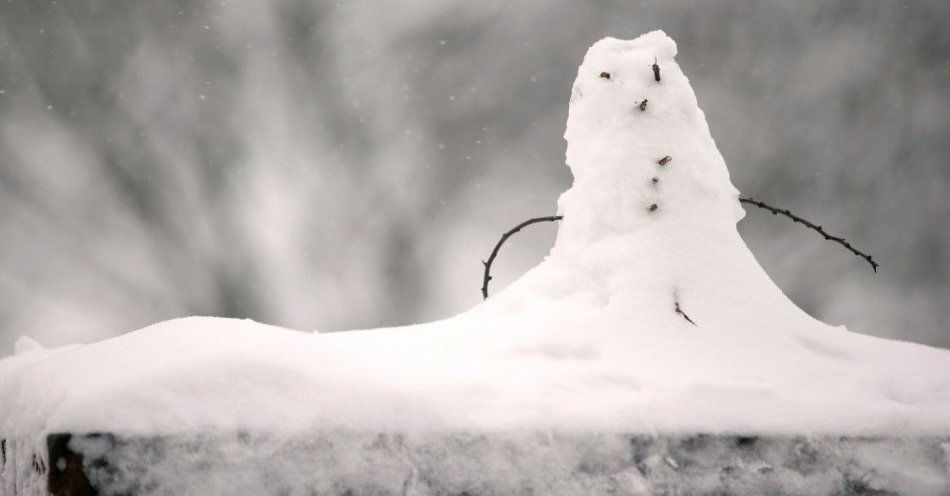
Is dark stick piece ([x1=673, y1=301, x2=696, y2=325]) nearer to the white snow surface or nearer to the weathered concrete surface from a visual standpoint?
the white snow surface

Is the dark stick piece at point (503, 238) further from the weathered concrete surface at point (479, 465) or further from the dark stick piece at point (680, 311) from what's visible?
the weathered concrete surface at point (479, 465)

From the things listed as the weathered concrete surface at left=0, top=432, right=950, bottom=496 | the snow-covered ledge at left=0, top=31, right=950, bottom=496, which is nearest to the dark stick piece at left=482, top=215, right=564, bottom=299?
the snow-covered ledge at left=0, top=31, right=950, bottom=496

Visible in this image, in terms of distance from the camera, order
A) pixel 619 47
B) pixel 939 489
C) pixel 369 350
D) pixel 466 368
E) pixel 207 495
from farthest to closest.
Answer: pixel 619 47 → pixel 369 350 → pixel 466 368 → pixel 939 489 → pixel 207 495

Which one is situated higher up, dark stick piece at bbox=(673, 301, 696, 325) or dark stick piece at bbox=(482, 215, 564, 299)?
dark stick piece at bbox=(482, 215, 564, 299)

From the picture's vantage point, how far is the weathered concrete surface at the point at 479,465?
121cm

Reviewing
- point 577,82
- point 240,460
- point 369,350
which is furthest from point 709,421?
point 577,82

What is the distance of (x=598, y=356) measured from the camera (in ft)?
5.45

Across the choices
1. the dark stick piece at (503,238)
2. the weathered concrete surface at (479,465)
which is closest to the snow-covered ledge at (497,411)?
the weathered concrete surface at (479,465)

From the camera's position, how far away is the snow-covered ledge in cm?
124

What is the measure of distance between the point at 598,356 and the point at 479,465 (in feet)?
1.71

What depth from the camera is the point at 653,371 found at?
1.59 m

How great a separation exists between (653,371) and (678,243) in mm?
595

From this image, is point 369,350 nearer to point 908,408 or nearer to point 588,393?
point 588,393

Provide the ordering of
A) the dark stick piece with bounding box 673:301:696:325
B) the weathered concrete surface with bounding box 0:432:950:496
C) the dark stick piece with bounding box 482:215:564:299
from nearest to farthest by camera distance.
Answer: the weathered concrete surface with bounding box 0:432:950:496 → the dark stick piece with bounding box 673:301:696:325 → the dark stick piece with bounding box 482:215:564:299
